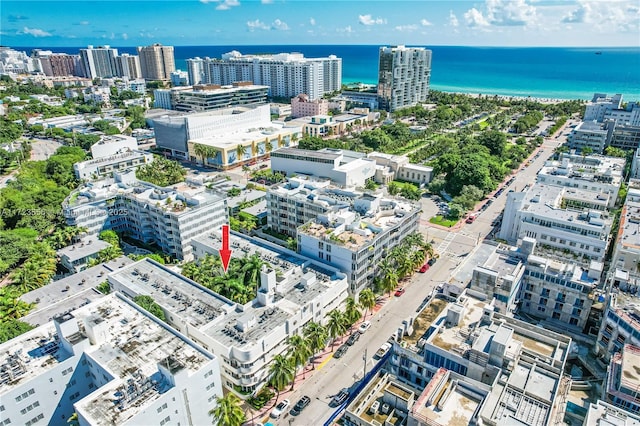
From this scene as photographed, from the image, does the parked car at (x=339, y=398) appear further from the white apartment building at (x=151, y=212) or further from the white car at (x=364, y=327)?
the white apartment building at (x=151, y=212)

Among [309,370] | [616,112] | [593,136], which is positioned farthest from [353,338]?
[616,112]

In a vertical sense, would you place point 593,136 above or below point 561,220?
above

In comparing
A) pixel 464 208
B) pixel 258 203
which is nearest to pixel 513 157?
pixel 464 208

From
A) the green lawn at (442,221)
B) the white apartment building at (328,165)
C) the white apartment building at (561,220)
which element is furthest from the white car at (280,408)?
the white apartment building at (328,165)

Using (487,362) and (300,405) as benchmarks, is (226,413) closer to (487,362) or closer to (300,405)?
(300,405)

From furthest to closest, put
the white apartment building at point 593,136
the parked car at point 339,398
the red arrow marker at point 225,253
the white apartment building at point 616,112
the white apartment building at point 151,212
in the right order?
the white apartment building at point 616,112, the white apartment building at point 593,136, the white apartment building at point 151,212, the red arrow marker at point 225,253, the parked car at point 339,398

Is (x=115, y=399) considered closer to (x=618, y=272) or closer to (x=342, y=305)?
(x=342, y=305)
